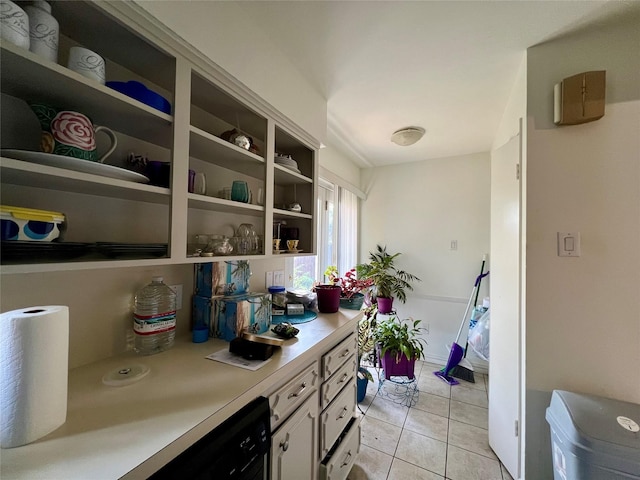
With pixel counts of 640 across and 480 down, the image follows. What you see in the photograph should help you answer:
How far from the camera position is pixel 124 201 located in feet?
3.06

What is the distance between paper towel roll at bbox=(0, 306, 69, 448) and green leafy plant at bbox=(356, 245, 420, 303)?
2587 mm

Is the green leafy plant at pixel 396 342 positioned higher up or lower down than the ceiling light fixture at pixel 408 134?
lower down

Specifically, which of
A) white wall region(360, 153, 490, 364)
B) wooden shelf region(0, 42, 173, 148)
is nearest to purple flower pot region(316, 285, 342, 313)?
wooden shelf region(0, 42, 173, 148)

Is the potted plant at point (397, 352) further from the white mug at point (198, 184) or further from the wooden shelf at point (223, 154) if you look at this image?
the white mug at point (198, 184)

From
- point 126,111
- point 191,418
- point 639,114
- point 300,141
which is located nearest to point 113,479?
point 191,418

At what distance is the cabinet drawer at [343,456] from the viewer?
3.82 ft

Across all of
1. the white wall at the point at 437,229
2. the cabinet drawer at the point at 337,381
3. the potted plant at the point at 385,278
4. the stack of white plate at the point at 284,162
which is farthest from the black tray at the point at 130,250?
the white wall at the point at 437,229

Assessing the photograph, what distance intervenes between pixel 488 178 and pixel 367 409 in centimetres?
264

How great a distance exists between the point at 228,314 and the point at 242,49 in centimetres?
118

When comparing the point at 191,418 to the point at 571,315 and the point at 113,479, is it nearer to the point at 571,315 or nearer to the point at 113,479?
the point at 113,479

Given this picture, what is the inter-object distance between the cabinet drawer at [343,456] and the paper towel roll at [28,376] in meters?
1.10

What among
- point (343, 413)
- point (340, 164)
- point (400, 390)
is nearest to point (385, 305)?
point (400, 390)

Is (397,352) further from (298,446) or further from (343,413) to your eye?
(298,446)

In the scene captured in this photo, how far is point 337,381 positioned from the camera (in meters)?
1.28
